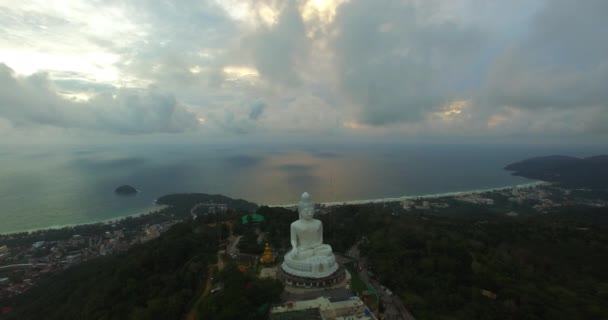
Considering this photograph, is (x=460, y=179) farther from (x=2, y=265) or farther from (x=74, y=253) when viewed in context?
(x=2, y=265)

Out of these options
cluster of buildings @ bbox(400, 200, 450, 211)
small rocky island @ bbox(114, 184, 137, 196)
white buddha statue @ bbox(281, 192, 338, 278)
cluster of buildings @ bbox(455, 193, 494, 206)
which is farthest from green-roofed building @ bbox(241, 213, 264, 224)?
small rocky island @ bbox(114, 184, 137, 196)

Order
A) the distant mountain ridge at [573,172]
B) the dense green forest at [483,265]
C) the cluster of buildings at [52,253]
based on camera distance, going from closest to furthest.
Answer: the dense green forest at [483,265] < the cluster of buildings at [52,253] < the distant mountain ridge at [573,172]

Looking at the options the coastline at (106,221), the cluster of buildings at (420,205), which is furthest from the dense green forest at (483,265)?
the coastline at (106,221)

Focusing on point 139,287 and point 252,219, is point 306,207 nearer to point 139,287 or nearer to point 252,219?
point 139,287

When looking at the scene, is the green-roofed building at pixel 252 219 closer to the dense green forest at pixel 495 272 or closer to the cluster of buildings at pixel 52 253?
the dense green forest at pixel 495 272

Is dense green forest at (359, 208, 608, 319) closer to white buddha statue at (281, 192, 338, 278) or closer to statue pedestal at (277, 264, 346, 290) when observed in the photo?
statue pedestal at (277, 264, 346, 290)

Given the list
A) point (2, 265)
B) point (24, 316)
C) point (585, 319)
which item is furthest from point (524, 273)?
point (2, 265)

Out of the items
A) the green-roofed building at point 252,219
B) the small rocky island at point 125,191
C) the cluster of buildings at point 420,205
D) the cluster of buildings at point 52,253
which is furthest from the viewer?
the small rocky island at point 125,191
